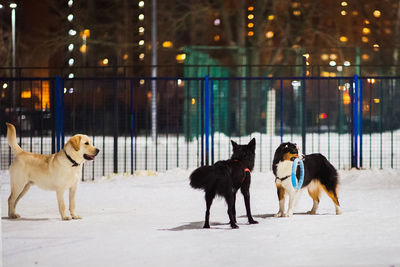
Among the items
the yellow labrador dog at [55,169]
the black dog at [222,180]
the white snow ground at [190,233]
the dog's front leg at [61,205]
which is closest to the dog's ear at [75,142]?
the yellow labrador dog at [55,169]

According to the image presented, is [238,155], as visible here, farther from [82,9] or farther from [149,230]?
[82,9]

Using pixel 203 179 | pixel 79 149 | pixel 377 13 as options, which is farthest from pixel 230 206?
pixel 377 13

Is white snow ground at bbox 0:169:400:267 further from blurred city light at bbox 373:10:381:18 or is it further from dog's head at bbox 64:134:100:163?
blurred city light at bbox 373:10:381:18

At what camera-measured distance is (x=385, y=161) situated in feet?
56.9

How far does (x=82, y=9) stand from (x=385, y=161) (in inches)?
597

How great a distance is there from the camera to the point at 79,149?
8273mm

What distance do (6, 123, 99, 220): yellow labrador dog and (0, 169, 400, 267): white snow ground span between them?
1.08 feet

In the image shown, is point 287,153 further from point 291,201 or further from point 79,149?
point 79,149

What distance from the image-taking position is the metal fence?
13383 millimetres

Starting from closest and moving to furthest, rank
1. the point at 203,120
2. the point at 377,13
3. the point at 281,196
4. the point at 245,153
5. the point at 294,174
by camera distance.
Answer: the point at 245,153 < the point at 294,174 < the point at 281,196 < the point at 203,120 < the point at 377,13

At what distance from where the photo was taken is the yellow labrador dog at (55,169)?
8.25 m

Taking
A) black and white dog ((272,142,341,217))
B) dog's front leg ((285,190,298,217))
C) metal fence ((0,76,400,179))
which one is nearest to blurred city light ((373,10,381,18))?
metal fence ((0,76,400,179))

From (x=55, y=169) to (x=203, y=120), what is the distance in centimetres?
552

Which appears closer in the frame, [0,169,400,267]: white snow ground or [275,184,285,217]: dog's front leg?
[0,169,400,267]: white snow ground
